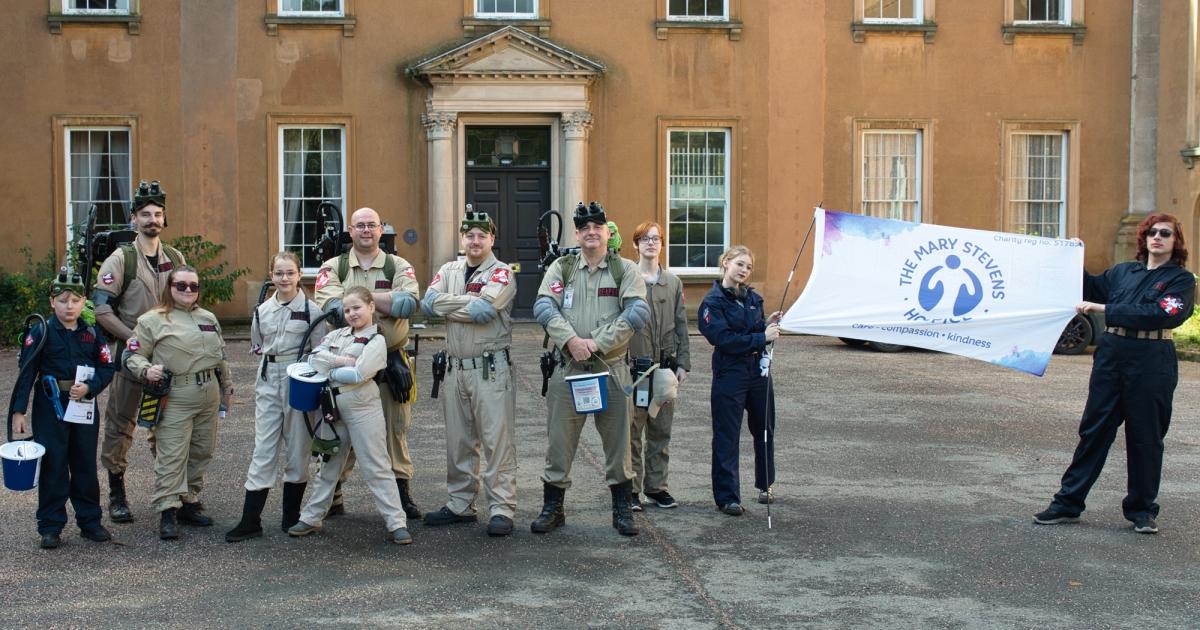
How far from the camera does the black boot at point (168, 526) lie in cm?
770

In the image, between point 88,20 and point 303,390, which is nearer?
point 303,390

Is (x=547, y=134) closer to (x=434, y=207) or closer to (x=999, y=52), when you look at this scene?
(x=434, y=207)

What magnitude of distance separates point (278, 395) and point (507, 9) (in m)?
14.9

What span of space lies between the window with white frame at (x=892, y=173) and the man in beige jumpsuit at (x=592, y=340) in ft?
50.1

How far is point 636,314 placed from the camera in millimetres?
7820

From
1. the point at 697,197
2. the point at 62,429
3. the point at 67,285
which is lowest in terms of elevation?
the point at 62,429

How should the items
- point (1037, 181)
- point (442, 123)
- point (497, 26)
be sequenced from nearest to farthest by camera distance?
point (442, 123) → point (497, 26) → point (1037, 181)

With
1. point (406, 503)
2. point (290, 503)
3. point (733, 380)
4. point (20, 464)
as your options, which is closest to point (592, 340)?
point (733, 380)

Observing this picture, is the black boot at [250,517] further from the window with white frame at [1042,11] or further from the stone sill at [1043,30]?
the window with white frame at [1042,11]

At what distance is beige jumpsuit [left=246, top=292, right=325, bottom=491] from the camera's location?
7816mm

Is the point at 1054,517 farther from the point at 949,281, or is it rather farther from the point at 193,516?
the point at 193,516

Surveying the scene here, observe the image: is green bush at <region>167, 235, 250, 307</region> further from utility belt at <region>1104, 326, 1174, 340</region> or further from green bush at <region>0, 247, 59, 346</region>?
utility belt at <region>1104, 326, 1174, 340</region>

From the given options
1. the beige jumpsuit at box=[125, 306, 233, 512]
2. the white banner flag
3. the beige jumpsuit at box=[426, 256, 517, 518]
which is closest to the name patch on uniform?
the white banner flag

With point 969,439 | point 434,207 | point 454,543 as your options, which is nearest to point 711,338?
point 454,543
